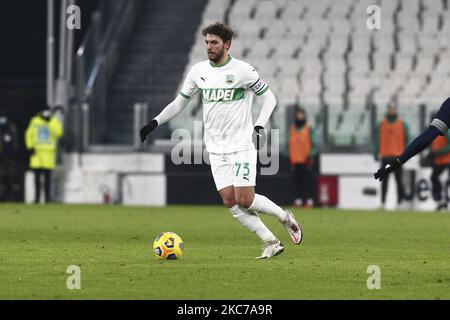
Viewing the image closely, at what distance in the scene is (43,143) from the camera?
2464 centimetres

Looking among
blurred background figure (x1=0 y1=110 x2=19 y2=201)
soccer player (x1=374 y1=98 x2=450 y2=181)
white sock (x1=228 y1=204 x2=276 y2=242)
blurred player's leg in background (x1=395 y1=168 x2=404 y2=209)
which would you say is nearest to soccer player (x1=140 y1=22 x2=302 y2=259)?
white sock (x1=228 y1=204 x2=276 y2=242)

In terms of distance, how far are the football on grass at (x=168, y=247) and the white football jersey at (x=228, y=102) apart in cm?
86

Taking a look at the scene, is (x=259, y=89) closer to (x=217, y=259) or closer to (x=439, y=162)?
(x=217, y=259)

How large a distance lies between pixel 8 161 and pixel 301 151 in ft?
21.5

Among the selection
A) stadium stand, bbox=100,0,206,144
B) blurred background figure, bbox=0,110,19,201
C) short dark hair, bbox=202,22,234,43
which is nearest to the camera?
short dark hair, bbox=202,22,234,43

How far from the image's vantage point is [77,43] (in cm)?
3048

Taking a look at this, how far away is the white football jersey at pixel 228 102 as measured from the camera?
11.3 m

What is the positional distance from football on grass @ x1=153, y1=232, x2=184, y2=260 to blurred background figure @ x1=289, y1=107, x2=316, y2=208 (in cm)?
1226

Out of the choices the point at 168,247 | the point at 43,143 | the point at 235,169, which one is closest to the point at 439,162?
the point at 43,143

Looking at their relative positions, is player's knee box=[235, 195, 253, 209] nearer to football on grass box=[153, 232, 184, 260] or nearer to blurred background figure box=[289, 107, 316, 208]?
football on grass box=[153, 232, 184, 260]

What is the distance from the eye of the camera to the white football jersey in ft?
37.1

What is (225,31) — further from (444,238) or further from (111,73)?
(111,73)

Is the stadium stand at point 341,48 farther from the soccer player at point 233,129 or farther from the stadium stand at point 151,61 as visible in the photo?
the soccer player at point 233,129

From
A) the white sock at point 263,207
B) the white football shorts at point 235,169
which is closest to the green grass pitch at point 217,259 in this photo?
the white sock at point 263,207
